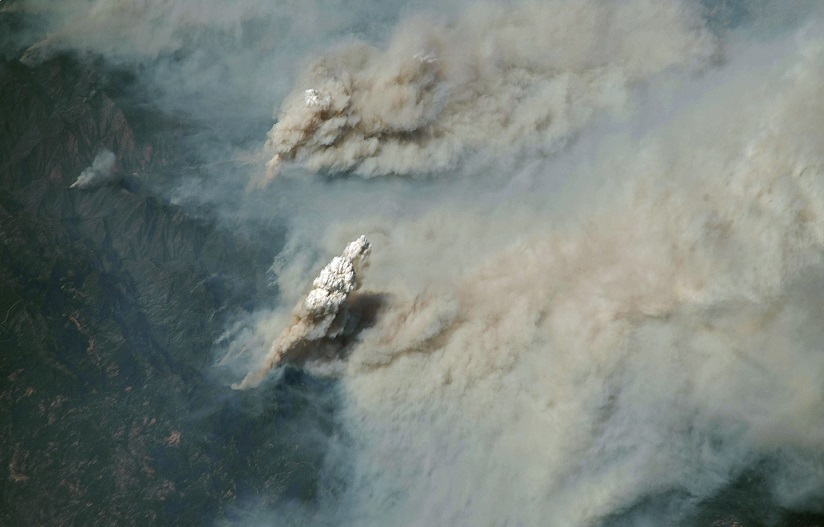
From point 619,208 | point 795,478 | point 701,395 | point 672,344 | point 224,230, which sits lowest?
point 795,478

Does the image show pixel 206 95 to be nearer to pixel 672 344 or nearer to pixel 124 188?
pixel 124 188

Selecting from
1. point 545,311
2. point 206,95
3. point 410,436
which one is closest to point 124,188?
point 206,95

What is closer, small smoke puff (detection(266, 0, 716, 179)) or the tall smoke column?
the tall smoke column

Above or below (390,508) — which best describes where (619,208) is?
above

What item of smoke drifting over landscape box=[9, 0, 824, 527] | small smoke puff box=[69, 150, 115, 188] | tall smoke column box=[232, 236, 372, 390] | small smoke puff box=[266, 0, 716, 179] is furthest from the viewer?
small smoke puff box=[266, 0, 716, 179]

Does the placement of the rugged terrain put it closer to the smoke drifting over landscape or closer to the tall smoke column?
the tall smoke column

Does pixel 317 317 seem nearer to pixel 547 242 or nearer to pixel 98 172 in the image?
pixel 547 242

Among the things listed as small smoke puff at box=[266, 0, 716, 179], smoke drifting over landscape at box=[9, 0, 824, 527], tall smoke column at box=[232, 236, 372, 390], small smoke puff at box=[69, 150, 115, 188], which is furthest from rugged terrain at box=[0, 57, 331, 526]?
small smoke puff at box=[266, 0, 716, 179]
